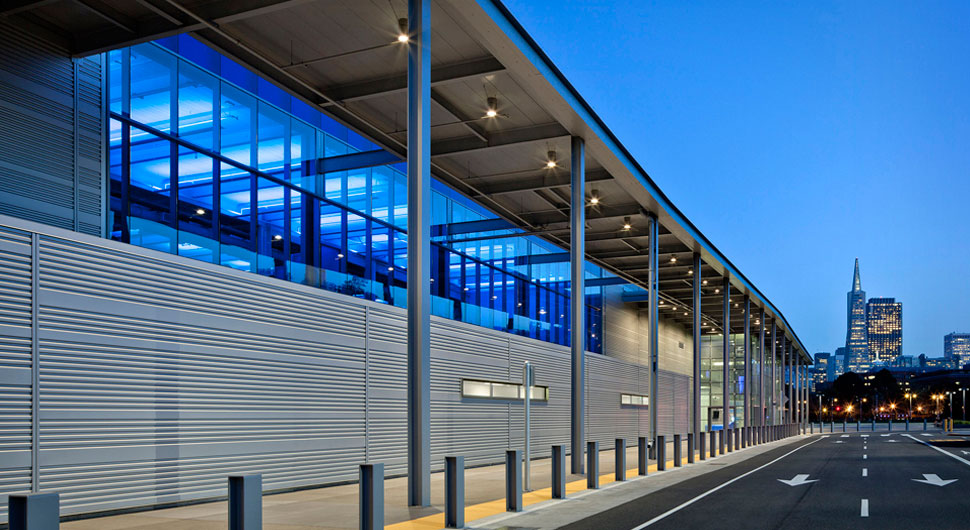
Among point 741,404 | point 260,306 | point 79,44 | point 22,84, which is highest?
point 79,44

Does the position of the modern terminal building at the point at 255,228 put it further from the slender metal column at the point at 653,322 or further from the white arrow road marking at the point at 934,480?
the white arrow road marking at the point at 934,480

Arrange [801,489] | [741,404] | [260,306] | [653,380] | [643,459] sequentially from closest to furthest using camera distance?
[260,306] < [801,489] < [643,459] < [653,380] < [741,404]

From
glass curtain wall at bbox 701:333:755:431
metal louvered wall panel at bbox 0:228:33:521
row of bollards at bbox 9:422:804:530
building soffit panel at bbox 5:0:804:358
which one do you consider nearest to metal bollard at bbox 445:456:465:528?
row of bollards at bbox 9:422:804:530

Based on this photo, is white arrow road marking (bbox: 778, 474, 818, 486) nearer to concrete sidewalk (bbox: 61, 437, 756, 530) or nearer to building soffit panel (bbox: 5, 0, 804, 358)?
concrete sidewalk (bbox: 61, 437, 756, 530)

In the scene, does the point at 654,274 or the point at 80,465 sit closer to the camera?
the point at 80,465

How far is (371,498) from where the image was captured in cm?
1020

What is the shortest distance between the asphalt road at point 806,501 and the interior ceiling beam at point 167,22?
421 inches

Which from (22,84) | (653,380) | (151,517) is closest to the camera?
(151,517)

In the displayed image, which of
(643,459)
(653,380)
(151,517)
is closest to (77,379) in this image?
(151,517)

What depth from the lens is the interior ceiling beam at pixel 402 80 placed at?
1864cm

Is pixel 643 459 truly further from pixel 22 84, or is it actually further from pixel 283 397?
pixel 22 84

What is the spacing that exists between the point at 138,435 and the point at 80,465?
123 centimetres

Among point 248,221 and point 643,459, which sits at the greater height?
point 248,221

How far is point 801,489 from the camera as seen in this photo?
1902cm
